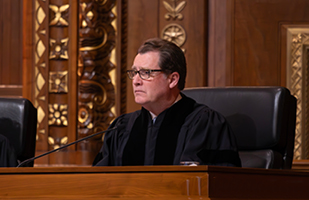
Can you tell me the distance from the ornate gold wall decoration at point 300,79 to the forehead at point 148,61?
154cm

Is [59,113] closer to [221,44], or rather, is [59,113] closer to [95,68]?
[95,68]

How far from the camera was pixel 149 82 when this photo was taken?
2.09m

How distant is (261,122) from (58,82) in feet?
5.27

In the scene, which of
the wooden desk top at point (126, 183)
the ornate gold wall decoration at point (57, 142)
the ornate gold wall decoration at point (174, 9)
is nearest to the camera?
the wooden desk top at point (126, 183)

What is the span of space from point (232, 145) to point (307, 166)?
0.95 meters

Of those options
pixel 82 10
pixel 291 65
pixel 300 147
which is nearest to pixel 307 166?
pixel 300 147

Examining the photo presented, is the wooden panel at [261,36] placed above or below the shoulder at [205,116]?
above

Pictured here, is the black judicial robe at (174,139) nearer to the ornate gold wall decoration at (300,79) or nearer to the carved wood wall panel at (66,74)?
the carved wood wall panel at (66,74)

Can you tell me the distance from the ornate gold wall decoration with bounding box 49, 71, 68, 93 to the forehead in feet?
4.29

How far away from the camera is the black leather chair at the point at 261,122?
220 cm

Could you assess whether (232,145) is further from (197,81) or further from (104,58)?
(104,58)

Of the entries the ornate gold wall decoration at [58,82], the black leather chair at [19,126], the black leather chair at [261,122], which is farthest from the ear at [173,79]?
the ornate gold wall decoration at [58,82]

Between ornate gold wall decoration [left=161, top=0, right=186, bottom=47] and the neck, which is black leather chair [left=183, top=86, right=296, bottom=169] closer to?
the neck

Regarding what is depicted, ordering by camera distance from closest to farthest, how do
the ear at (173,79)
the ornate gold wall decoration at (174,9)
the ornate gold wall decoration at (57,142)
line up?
the ear at (173,79) < the ornate gold wall decoration at (57,142) < the ornate gold wall decoration at (174,9)
